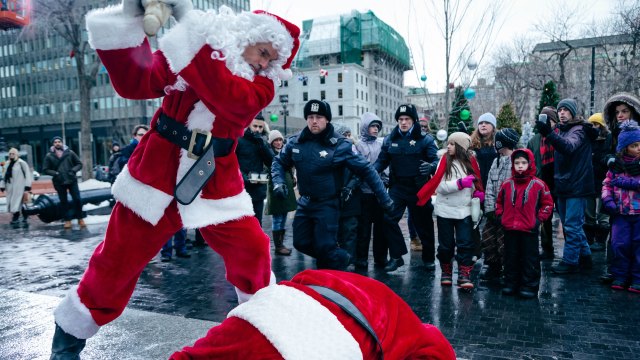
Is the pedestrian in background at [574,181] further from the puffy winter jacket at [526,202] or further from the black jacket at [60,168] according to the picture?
the black jacket at [60,168]

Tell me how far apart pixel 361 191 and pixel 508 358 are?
3.15m

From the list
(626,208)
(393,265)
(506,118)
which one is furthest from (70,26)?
(626,208)

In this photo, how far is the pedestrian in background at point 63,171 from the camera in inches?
385

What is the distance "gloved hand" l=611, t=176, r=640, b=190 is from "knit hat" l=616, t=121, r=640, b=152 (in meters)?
0.30

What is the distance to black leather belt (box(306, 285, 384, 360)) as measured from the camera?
140 centimetres

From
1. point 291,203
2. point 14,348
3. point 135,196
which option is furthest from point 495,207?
point 14,348

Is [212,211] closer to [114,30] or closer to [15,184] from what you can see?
[114,30]

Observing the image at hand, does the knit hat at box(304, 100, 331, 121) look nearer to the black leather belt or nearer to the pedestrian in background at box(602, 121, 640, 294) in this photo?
the pedestrian in background at box(602, 121, 640, 294)

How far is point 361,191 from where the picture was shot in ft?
20.0

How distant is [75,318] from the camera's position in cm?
234

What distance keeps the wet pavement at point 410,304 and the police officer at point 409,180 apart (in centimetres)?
30

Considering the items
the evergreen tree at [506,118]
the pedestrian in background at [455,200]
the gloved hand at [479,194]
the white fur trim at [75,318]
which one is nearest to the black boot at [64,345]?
the white fur trim at [75,318]

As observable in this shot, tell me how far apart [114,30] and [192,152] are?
2.12ft

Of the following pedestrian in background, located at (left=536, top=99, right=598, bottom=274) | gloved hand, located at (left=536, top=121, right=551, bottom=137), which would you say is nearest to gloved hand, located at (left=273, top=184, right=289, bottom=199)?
gloved hand, located at (left=536, top=121, right=551, bottom=137)
